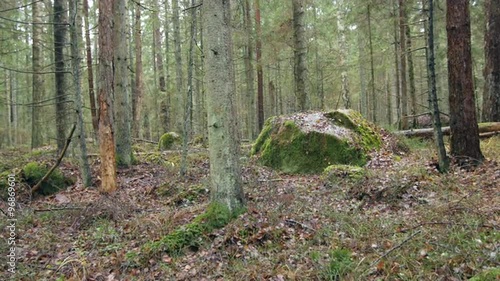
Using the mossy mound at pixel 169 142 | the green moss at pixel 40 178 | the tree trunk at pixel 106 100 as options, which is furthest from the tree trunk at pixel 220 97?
the mossy mound at pixel 169 142

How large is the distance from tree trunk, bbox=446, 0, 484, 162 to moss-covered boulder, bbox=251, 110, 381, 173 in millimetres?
2506

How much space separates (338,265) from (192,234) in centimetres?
194

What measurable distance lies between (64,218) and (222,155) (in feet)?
11.1

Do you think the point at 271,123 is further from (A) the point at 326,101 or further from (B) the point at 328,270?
(A) the point at 326,101

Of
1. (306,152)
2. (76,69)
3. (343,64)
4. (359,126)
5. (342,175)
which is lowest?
(342,175)

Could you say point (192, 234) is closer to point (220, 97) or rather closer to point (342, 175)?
point (220, 97)

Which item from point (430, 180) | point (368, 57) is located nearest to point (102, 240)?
point (430, 180)

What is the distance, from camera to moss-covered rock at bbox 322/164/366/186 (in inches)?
281

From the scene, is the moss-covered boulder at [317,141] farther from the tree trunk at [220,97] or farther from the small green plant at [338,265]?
the small green plant at [338,265]

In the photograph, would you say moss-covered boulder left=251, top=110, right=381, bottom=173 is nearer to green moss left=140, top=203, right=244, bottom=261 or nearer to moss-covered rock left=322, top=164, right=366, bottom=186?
moss-covered rock left=322, top=164, right=366, bottom=186

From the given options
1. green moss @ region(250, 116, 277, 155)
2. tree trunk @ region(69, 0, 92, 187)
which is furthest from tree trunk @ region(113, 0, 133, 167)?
green moss @ region(250, 116, 277, 155)

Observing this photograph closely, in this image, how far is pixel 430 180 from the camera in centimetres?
611

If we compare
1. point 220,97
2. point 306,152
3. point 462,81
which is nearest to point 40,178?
point 220,97

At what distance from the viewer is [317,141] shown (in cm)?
935
